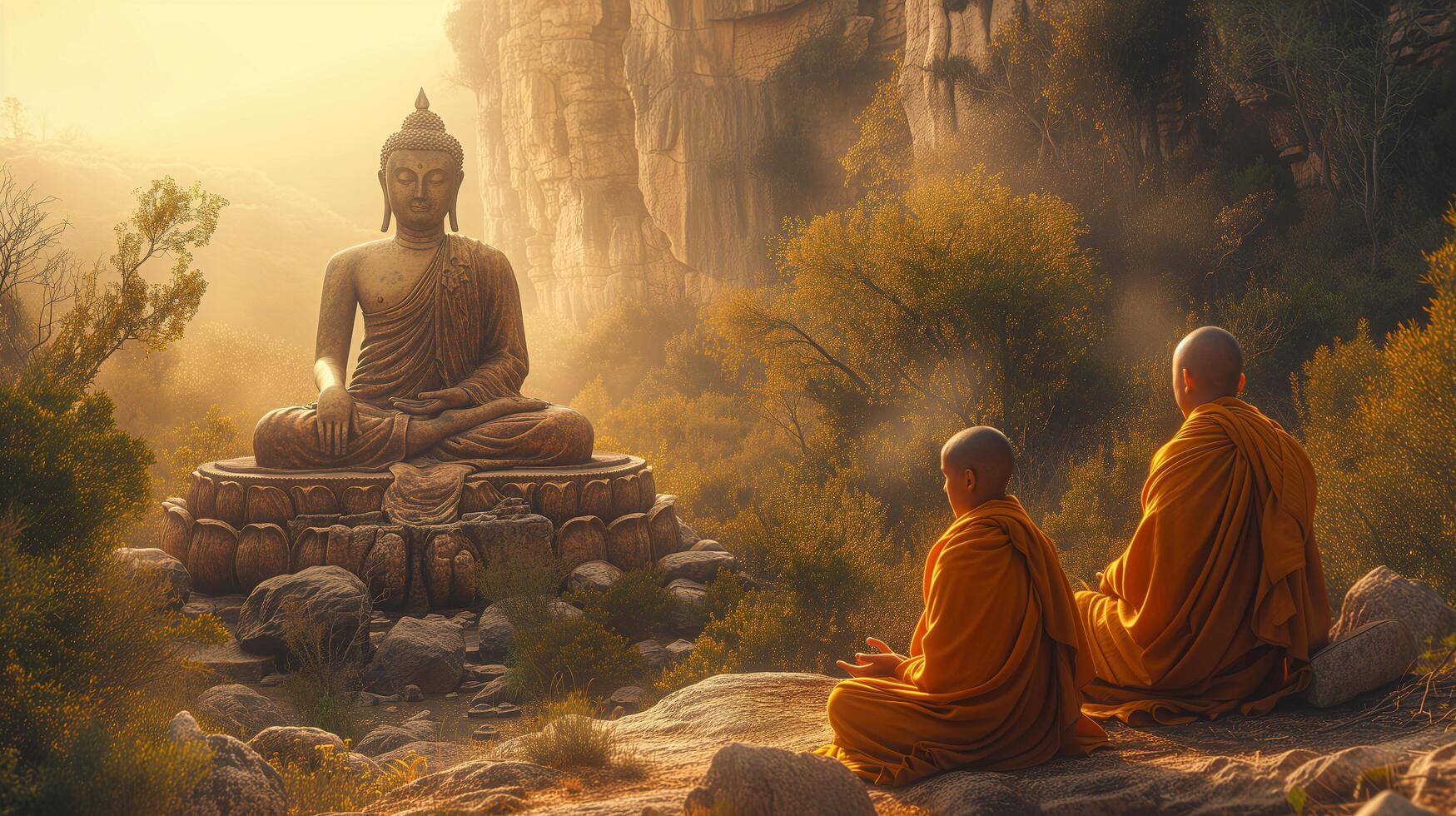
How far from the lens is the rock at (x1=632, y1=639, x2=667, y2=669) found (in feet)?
23.2

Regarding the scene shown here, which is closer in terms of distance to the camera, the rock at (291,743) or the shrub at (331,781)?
the shrub at (331,781)

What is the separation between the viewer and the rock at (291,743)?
440 centimetres

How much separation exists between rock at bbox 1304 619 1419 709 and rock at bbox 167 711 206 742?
4286mm

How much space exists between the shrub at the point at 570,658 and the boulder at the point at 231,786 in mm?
2706

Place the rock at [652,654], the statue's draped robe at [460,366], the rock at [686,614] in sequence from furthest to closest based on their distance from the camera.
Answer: the statue's draped robe at [460,366]
the rock at [686,614]
the rock at [652,654]

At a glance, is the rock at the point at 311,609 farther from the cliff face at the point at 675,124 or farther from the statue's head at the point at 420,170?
the cliff face at the point at 675,124

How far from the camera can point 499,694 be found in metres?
6.57

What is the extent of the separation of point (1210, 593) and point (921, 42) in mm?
14730

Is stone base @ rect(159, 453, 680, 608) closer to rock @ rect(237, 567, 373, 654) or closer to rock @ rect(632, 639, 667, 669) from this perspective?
rock @ rect(237, 567, 373, 654)

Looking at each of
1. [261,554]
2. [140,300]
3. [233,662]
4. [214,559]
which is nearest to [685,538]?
[261,554]

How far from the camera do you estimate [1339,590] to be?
21.8 ft

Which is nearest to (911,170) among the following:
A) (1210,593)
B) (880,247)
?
(880,247)

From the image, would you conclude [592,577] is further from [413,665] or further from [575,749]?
[575,749]

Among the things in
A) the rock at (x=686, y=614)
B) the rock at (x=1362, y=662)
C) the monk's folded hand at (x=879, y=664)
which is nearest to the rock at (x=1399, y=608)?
the rock at (x=1362, y=662)
